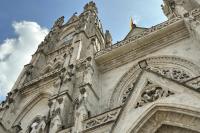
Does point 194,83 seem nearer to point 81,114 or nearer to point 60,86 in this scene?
point 81,114

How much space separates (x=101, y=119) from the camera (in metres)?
9.34

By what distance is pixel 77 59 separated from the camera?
15.8 metres

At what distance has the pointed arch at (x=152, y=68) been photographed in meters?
12.2

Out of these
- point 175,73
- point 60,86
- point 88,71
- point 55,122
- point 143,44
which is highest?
point 143,44

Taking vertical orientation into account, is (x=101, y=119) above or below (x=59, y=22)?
below

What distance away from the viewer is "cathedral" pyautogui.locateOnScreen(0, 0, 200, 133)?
828 cm

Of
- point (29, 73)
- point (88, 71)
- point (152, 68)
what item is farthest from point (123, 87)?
point (29, 73)

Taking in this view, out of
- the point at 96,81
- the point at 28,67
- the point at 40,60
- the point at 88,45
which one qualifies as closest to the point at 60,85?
the point at 96,81

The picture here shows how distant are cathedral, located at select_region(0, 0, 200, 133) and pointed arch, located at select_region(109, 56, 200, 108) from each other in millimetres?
39

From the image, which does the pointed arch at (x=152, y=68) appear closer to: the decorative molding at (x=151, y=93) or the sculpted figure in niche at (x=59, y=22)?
the decorative molding at (x=151, y=93)

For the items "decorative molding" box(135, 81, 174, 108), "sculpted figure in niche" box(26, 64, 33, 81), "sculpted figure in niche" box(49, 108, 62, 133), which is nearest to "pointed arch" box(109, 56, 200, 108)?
"sculpted figure in niche" box(49, 108, 62, 133)

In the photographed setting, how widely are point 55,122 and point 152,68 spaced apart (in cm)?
467

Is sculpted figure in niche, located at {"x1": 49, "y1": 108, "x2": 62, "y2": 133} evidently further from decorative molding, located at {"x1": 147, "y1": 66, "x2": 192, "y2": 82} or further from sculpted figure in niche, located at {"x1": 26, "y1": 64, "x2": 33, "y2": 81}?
sculpted figure in niche, located at {"x1": 26, "y1": 64, "x2": 33, "y2": 81}

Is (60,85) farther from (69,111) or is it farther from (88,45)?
(88,45)
